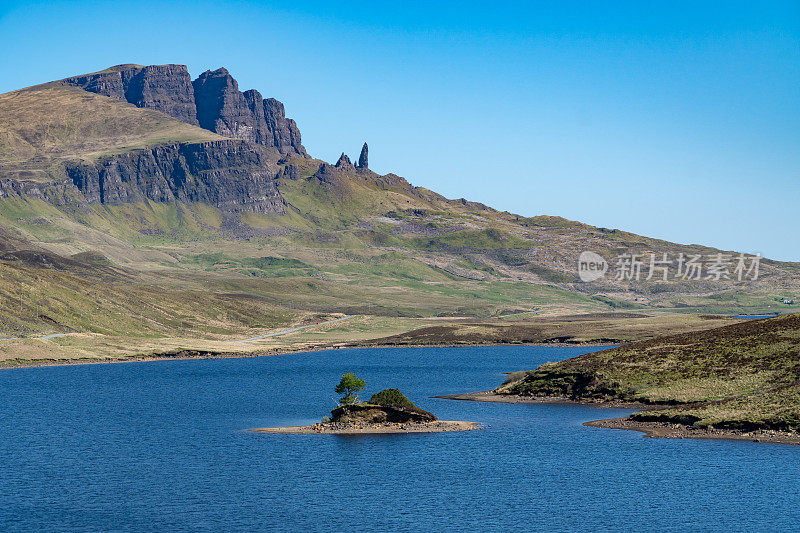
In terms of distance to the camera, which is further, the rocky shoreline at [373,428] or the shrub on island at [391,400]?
the shrub on island at [391,400]

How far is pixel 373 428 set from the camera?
105 meters

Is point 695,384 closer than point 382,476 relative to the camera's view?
No

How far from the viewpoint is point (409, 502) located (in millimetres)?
71938

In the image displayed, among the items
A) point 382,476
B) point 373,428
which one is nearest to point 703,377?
point 373,428

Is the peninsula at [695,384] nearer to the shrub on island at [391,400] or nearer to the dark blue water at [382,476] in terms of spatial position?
the dark blue water at [382,476]

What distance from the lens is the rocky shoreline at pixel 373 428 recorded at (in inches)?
4102

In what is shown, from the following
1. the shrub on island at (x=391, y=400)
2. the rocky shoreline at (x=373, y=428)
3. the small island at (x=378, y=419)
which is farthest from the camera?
the shrub on island at (x=391, y=400)

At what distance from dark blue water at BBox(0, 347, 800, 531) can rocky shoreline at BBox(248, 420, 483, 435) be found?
232 cm

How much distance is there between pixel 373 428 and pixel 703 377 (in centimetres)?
4591

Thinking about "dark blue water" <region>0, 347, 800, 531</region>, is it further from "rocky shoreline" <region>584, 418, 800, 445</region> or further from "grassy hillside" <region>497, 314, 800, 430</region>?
"grassy hillside" <region>497, 314, 800, 430</region>

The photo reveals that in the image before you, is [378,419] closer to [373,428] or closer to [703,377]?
[373,428]

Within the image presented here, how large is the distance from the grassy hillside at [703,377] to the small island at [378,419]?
2407 cm

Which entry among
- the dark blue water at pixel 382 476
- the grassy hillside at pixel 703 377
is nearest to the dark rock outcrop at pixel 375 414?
the dark blue water at pixel 382 476

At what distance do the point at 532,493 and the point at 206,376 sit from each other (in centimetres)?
12778
